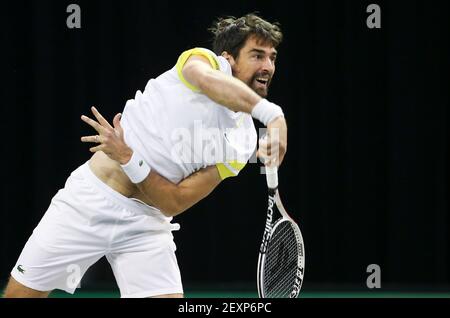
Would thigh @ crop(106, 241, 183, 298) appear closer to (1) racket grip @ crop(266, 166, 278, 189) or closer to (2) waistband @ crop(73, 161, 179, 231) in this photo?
(2) waistband @ crop(73, 161, 179, 231)

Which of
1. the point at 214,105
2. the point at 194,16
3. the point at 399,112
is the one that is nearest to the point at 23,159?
the point at 194,16

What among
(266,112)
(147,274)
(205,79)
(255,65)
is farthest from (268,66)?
(147,274)

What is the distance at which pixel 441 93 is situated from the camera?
19.5 feet

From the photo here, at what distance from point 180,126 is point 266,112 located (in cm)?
51

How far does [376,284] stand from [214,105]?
3.38 metres

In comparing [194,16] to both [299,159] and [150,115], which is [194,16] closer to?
[299,159]

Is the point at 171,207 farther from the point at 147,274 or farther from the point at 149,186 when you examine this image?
the point at 147,274

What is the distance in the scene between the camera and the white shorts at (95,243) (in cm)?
280

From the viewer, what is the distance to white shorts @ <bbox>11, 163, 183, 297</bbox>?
280cm

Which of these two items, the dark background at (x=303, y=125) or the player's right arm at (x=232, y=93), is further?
the dark background at (x=303, y=125)

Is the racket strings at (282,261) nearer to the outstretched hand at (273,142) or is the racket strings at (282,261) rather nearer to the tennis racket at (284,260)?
the tennis racket at (284,260)

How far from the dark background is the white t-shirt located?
2894 mm

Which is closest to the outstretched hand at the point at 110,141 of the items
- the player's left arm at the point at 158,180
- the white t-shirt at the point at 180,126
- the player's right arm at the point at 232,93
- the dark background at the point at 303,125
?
the player's left arm at the point at 158,180

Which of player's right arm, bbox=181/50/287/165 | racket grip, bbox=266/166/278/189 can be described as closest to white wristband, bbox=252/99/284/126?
player's right arm, bbox=181/50/287/165
